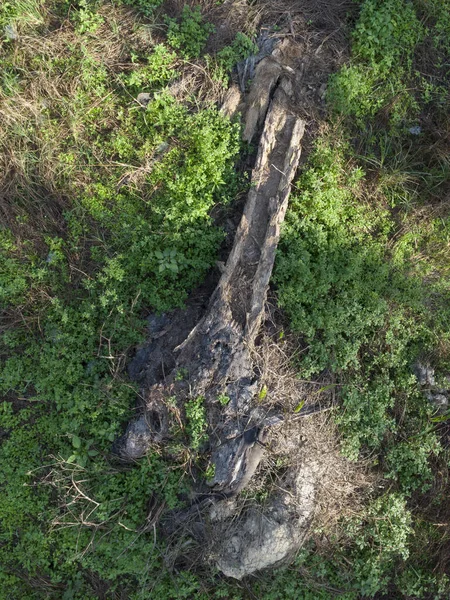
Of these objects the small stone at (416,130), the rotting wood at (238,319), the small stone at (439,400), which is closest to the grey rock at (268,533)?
the rotting wood at (238,319)

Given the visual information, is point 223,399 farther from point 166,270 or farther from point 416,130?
point 416,130

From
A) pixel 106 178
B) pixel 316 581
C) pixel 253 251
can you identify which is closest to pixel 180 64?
pixel 106 178

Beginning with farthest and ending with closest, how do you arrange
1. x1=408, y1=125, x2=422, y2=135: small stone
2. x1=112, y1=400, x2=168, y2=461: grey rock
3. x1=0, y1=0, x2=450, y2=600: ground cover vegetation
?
x1=408, y1=125, x2=422, y2=135: small stone → x1=0, y1=0, x2=450, y2=600: ground cover vegetation → x1=112, y1=400, x2=168, y2=461: grey rock

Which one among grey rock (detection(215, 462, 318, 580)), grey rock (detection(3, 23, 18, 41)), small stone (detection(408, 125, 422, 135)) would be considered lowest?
grey rock (detection(215, 462, 318, 580))

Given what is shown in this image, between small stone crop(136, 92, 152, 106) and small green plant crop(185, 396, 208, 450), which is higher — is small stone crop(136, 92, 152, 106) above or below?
above

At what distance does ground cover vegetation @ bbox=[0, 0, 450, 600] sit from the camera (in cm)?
469

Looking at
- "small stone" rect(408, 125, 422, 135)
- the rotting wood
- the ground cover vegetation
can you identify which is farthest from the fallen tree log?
"small stone" rect(408, 125, 422, 135)

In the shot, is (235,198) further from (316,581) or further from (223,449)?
(316,581)

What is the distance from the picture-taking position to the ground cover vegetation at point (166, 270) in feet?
15.4

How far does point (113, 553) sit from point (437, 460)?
3.36m

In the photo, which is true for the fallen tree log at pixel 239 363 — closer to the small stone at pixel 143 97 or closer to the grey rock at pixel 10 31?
the small stone at pixel 143 97

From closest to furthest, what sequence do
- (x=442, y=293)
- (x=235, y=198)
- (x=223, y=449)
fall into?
(x=223, y=449) < (x=235, y=198) < (x=442, y=293)

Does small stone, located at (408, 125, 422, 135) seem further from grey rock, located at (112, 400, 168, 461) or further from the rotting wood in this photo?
grey rock, located at (112, 400, 168, 461)

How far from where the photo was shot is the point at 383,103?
510 centimetres
